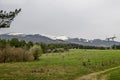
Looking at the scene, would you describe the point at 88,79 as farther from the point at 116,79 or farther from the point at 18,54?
the point at 18,54

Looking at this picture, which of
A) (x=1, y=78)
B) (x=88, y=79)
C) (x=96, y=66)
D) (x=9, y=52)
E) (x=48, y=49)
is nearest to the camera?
(x=1, y=78)

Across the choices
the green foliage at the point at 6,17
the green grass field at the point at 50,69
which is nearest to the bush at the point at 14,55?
the green grass field at the point at 50,69

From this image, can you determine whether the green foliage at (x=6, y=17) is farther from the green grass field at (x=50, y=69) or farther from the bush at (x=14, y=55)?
the bush at (x=14, y=55)

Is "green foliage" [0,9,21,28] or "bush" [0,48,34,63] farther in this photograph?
"bush" [0,48,34,63]

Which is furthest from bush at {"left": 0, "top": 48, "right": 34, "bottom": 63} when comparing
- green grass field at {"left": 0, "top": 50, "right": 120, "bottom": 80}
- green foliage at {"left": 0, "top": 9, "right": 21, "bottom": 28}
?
green foliage at {"left": 0, "top": 9, "right": 21, "bottom": 28}

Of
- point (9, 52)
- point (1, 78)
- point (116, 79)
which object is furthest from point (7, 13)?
point (9, 52)

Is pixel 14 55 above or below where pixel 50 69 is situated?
above

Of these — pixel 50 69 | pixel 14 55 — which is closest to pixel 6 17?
pixel 50 69

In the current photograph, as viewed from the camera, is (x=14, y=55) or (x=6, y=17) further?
(x=14, y=55)

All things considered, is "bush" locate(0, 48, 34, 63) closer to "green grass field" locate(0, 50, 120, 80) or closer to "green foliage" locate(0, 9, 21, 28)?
"green grass field" locate(0, 50, 120, 80)

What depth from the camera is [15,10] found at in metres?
54.2

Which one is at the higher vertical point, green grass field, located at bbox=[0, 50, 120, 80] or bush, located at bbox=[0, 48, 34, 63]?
bush, located at bbox=[0, 48, 34, 63]

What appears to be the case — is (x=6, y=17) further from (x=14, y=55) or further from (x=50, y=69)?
(x=14, y=55)

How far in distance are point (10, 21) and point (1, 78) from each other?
10.8 m
